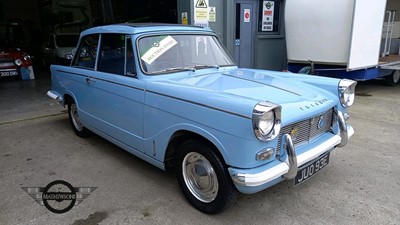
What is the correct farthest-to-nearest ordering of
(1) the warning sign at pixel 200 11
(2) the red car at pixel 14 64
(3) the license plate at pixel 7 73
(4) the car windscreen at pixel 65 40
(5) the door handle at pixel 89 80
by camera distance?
(4) the car windscreen at pixel 65 40
(2) the red car at pixel 14 64
(3) the license plate at pixel 7 73
(1) the warning sign at pixel 200 11
(5) the door handle at pixel 89 80

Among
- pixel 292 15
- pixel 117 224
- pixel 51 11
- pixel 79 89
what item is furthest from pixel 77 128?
pixel 51 11

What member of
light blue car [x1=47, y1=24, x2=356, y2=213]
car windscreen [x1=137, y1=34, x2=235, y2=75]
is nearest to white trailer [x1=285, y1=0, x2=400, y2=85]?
light blue car [x1=47, y1=24, x2=356, y2=213]

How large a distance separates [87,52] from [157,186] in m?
2.25

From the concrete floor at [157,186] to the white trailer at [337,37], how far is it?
239 cm

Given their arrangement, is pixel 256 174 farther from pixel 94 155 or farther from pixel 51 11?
pixel 51 11

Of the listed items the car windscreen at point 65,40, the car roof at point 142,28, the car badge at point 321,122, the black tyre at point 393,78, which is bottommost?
the black tyre at point 393,78

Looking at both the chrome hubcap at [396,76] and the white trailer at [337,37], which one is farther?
the chrome hubcap at [396,76]

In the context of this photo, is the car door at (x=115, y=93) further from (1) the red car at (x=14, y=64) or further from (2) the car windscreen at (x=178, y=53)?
(1) the red car at (x=14, y=64)

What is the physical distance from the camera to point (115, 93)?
11.8 feet

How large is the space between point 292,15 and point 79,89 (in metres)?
5.88

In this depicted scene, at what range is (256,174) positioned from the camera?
235 centimetres

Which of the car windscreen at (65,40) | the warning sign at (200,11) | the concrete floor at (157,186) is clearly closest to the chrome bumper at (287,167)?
the concrete floor at (157,186)

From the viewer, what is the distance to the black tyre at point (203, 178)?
102 inches

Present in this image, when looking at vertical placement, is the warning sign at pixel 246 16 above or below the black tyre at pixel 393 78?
above
